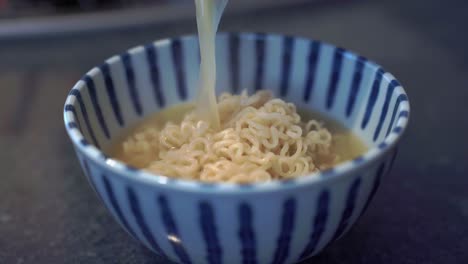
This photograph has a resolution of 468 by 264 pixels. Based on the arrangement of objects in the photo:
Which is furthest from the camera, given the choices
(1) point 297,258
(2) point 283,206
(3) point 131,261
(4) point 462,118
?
(4) point 462,118

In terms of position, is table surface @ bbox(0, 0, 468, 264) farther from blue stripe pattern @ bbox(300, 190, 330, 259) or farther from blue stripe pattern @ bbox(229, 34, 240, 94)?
blue stripe pattern @ bbox(229, 34, 240, 94)

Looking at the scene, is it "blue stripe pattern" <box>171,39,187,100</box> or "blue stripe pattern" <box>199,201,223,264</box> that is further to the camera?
"blue stripe pattern" <box>171,39,187,100</box>

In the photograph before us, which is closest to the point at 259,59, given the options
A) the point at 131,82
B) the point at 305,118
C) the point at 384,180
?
the point at 305,118

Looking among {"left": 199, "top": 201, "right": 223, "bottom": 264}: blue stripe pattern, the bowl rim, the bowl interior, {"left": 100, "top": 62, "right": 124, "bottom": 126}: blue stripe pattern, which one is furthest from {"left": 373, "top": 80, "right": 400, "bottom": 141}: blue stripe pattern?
{"left": 100, "top": 62, "right": 124, "bottom": 126}: blue stripe pattern

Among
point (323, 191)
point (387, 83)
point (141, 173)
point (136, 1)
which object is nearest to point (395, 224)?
point (387, 83)

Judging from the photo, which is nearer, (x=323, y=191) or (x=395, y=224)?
(x=323, y=191)

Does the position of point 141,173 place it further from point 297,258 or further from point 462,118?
point 462,118
